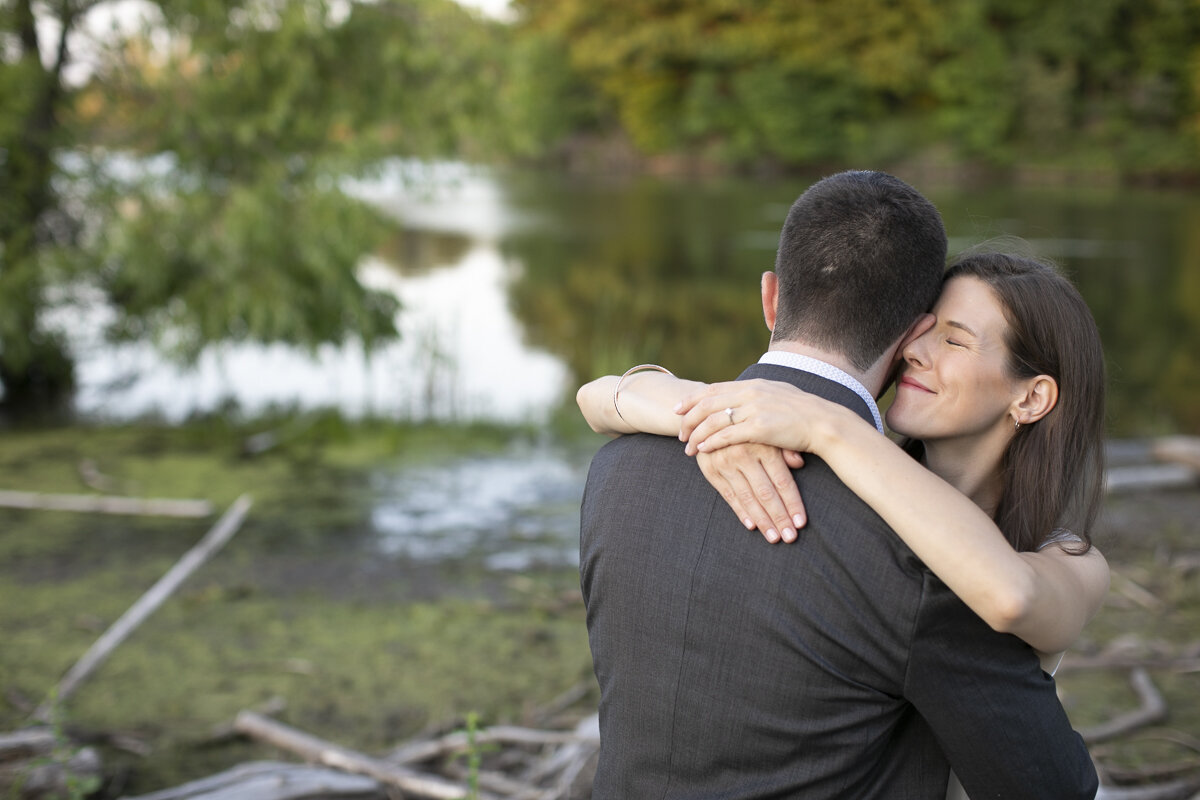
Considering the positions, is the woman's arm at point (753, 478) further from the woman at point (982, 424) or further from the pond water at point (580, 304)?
the pond water at point (580, 304)

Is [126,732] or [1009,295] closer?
[1009,295]

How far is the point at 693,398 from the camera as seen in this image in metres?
1.76

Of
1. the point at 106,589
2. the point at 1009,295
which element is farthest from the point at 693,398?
the point at 106,589

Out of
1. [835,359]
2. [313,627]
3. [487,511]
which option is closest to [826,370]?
[835,359]

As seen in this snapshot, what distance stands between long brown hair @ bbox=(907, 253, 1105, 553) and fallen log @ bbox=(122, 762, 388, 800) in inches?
88.2

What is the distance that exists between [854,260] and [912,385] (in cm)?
39

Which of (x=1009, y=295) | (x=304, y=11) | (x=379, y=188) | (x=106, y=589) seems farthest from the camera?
(x=379, y=188)

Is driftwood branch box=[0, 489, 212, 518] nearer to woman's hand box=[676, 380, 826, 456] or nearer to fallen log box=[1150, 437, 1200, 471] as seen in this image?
woman's hand box=[676, 380, 826, 456]

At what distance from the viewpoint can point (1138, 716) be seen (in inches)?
164

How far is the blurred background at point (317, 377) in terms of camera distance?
16.1 ft

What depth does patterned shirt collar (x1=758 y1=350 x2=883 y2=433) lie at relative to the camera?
68.0 inches

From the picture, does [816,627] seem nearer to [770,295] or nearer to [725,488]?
[725,488]

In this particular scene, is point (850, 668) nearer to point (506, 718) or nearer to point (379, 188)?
point (506, 718)

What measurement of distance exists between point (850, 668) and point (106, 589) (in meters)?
5.20
